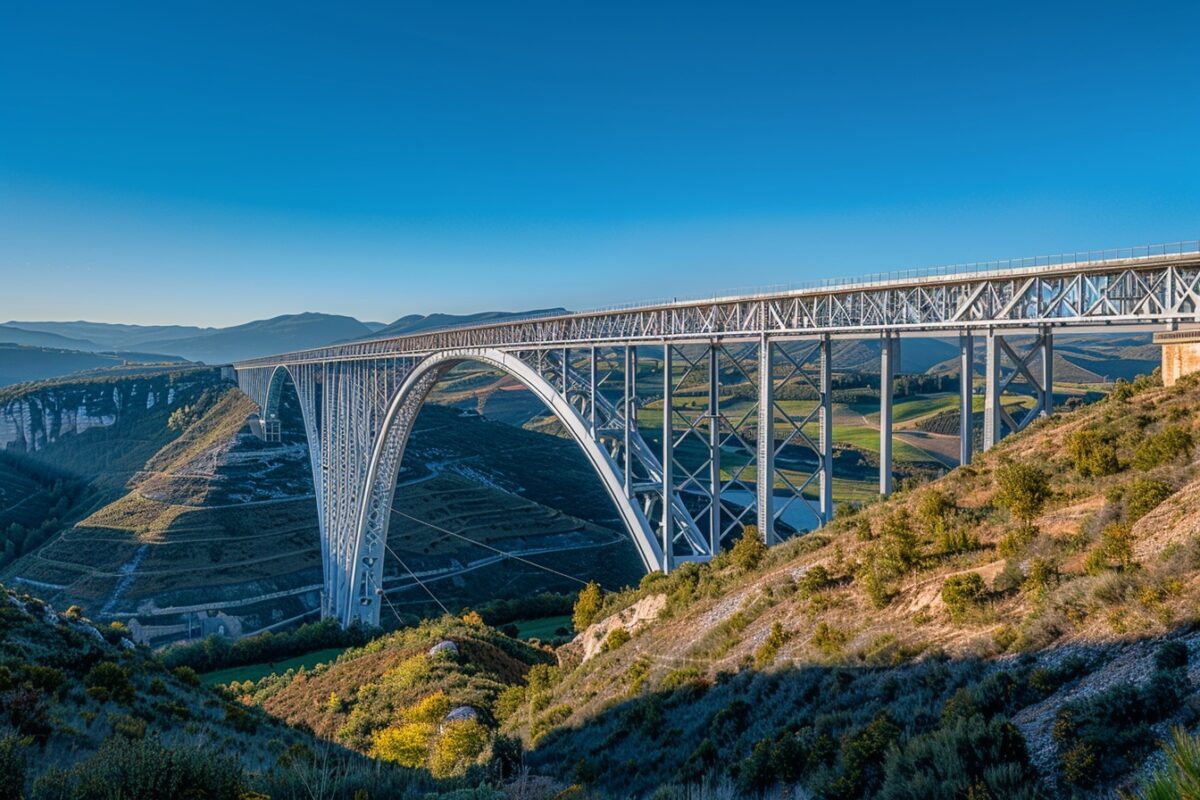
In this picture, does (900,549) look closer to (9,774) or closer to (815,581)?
(815,581)

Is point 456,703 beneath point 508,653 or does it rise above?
above

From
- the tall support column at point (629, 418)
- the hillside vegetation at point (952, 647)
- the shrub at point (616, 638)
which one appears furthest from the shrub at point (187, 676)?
the tall support column at point (629, 418)

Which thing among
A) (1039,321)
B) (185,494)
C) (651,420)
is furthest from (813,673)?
(651,420)

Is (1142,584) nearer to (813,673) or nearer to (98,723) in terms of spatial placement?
(813,673)

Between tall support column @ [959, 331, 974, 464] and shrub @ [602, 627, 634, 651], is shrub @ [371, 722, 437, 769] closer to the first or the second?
shrub @ [602, 627, 634, 651]

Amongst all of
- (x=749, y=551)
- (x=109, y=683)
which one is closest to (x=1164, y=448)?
(x=749, y=551)

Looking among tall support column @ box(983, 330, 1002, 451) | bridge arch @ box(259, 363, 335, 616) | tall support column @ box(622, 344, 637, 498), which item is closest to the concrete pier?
tall support column @ box(983, 330, 1002, 451)
